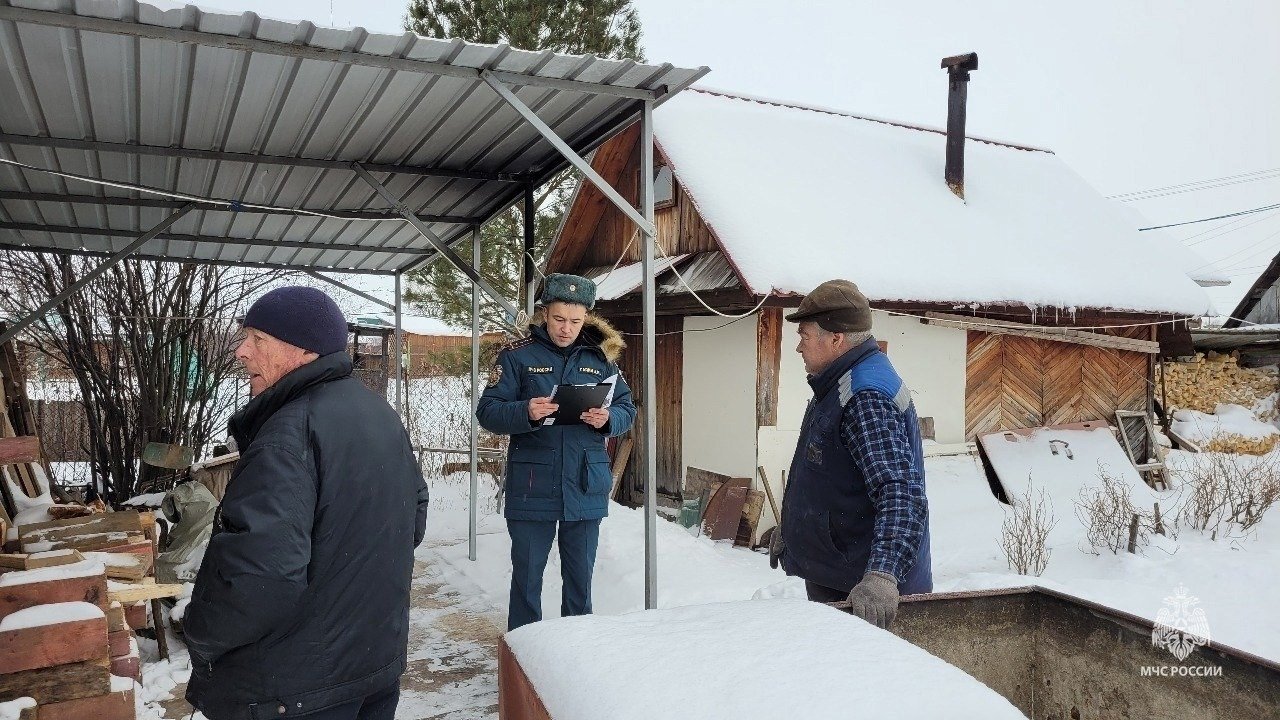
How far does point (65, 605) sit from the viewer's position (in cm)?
304

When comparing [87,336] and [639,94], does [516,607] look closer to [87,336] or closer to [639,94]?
[639,94]

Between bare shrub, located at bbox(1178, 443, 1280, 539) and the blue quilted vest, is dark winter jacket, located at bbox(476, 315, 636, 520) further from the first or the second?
bare shrub, located at bbox(1178, 443, 1280, 539)

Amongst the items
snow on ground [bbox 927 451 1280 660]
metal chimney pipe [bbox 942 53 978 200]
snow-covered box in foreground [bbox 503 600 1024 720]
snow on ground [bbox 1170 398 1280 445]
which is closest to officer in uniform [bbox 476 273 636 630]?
snow-covered box in foreground [bbox 503 600 1024 720]

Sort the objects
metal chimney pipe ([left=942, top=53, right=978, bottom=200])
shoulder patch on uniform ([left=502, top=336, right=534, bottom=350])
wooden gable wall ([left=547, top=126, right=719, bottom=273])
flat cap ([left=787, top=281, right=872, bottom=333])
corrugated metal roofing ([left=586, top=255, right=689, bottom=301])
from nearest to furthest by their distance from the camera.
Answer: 1. flat cap ([left=787, top=281, right=872, bottom=333])
2. shoulder patch on uniform ([left=502, top=336, right=534, bottom=350])
3. corrugated metal roofing ([left=586, top=255, right=689, bottom=301])
4. wooden gable wall ([left=547, top=126, right=719, bottom=273])
5. metal chimney pipe ([left=942, top=53, right=978, bottom=200])

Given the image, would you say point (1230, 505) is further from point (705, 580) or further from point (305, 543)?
point (305, 543)

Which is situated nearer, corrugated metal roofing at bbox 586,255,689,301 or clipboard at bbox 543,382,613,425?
clipboard at bbox 543,382,613,425

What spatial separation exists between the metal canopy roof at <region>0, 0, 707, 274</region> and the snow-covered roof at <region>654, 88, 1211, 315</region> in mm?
3019

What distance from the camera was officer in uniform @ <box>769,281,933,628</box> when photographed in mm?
2246

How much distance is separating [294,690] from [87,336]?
896 centimetres

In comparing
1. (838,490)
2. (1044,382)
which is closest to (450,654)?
(838,490)

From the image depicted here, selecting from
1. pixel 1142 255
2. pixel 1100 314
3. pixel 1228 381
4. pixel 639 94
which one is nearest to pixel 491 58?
pixel 639 94

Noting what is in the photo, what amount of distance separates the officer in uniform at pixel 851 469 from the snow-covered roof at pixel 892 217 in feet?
16.5

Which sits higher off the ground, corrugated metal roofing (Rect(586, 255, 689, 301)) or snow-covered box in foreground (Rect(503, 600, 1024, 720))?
corrugated metal roofing (Rect(586, 255, 689, 301))

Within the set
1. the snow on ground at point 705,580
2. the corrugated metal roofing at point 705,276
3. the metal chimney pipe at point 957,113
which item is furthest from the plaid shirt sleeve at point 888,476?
the metal chimney pipe at point 957,113
